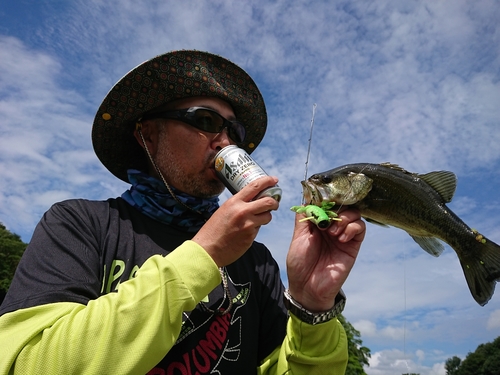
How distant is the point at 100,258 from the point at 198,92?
153 cm

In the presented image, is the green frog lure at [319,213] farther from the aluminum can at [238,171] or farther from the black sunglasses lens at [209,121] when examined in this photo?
the black sunglasses lens at [209,121]

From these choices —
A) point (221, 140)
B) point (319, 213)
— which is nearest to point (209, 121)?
point (221, 140)

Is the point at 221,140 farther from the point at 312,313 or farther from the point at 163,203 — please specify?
the point at 312,313

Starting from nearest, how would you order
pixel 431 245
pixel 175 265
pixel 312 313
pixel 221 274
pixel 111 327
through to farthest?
pixel 111 327, pixel 175 265, pixel 221 274, pixel 312 313, pixel 431 245

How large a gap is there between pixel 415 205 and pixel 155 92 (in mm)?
2218

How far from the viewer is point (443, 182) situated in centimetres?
312

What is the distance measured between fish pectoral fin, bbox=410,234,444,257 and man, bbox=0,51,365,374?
737mm

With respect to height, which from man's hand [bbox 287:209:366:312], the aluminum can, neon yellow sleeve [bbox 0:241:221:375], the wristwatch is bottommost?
neon yellow sleeve [bbox 0:241:221:375]

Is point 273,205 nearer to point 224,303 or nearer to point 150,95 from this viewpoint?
point 224,303

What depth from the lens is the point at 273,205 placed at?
2.04 m

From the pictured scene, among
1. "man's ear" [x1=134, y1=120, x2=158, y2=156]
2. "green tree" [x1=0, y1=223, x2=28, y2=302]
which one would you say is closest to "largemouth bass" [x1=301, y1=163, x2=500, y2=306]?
"man's ear" [x1=134, y1=120, x2=158, y2=156]

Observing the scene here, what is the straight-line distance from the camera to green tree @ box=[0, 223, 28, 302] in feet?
144

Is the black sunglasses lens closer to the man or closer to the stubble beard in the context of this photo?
the man

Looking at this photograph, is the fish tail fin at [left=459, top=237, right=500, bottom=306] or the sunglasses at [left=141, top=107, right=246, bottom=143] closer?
the fish tail fin at [left=459, top=237, right=500, bottom=306]
